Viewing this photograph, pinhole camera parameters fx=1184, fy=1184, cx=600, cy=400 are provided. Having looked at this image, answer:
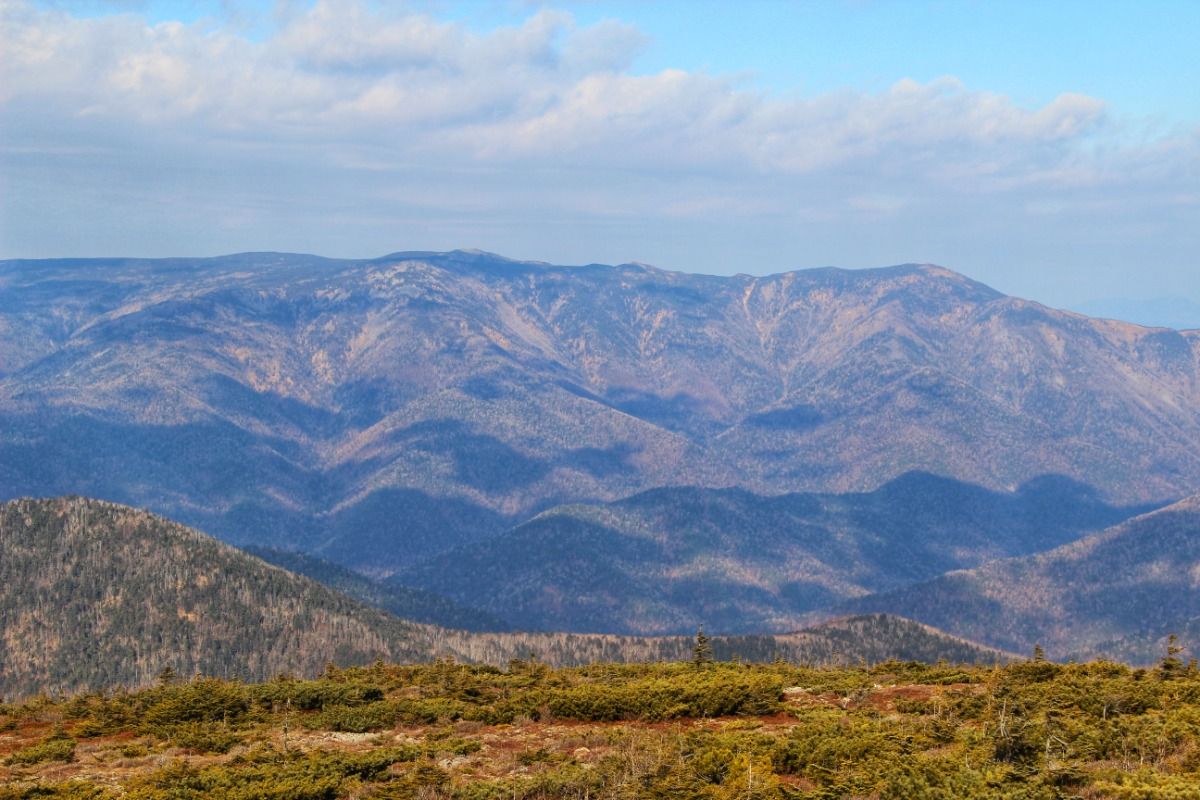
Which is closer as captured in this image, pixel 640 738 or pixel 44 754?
pixel 640 738

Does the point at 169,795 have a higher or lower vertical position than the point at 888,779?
lower

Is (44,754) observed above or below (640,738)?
below

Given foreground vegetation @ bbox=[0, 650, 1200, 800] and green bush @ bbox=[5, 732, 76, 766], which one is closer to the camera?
foreground vegetation @ bbox=[0, 650, 1200, 800]

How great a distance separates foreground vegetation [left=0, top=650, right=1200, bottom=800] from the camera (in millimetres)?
55281

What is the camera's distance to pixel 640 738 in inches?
2665

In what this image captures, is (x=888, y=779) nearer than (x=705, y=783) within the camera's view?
Yes

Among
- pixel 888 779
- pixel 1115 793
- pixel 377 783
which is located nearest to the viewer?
pixel 1115 793

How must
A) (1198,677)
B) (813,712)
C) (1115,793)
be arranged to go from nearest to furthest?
(1115,793) → (813,712) → (1198,677)

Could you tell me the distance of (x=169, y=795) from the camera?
192 ft

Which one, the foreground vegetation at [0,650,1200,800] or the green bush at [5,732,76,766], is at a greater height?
the foreground vegetation at [0,650,1200,800]

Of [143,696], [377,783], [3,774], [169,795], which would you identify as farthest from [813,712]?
[143,696]

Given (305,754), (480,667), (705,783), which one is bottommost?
(480,667)

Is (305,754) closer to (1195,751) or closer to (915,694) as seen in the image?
(915,694)

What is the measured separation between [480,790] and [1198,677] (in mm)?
50471
